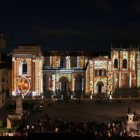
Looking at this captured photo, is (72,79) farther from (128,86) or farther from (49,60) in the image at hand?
(128,86)

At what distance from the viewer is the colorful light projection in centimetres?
4312

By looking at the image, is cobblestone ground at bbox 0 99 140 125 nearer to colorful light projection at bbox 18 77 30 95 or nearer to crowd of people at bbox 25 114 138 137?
crowd of people at bbox 25 114 138 137

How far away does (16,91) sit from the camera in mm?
43094

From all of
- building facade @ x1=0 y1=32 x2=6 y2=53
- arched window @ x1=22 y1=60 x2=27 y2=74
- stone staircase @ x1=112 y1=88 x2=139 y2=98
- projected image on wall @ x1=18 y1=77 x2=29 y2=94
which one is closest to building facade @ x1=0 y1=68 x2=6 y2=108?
projected image on wall @ x1=18 y1=77 x2=29 y2=94

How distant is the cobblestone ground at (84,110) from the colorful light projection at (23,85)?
16.4 feet

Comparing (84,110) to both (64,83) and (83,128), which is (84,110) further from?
(64,83)

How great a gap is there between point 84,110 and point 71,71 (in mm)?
18730

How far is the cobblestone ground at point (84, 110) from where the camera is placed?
28.4 meters

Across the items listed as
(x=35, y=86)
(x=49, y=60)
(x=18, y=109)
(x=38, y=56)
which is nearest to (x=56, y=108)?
(x=18, y=109)

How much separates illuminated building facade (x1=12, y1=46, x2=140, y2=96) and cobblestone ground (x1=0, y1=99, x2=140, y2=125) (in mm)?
6963

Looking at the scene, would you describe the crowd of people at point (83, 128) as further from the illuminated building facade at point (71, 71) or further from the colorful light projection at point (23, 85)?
the illuminated building facade at point (71, 71)

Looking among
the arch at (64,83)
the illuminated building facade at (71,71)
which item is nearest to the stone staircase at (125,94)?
the illuminated building facade at (71,71)

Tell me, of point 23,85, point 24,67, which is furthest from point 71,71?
point 23,85

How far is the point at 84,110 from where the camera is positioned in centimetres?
3272
